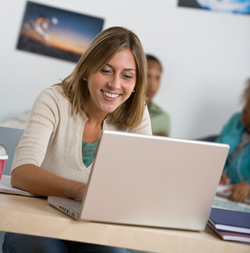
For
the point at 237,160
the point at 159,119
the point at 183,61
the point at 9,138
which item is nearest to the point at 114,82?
the point at 9,138

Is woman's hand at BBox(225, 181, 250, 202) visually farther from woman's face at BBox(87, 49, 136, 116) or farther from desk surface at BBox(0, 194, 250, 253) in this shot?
desk surface at BBox(0, 194, 250, 253)

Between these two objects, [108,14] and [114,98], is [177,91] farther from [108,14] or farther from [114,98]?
[114,98]

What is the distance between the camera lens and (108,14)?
361cm

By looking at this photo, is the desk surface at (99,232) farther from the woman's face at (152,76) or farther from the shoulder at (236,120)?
the woman's face at (152,76)

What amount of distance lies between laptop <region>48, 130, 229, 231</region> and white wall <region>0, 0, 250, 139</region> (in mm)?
2865

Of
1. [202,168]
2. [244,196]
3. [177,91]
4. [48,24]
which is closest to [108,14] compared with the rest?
[48,24]

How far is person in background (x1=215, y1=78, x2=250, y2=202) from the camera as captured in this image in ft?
9.82

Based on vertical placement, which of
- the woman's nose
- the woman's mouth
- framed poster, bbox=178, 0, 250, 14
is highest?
framed poster, bbox=178, 0, 250, 14

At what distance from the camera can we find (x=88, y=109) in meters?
1.36

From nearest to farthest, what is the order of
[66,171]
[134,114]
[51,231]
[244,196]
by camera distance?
[51,231] → [66,171] → [134,114] → [244,196]

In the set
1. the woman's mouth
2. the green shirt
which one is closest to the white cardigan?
the woman's mouth

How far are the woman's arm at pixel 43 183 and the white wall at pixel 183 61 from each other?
103 inches

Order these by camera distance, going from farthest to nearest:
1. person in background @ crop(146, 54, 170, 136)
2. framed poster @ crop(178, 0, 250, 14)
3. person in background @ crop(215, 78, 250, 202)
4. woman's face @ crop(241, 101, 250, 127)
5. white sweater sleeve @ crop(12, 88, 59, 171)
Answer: framed poster @ crop(178, 0, 250, 14), person in background @ crop(146, 54, 170, 136), woman's face @ crop(241, 101, 250, 127), person in background @ crop(215, 78, 250, 202), white sweater sleeve @ crop(12, 88, 59, 171)

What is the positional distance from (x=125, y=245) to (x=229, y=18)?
3421 mm
